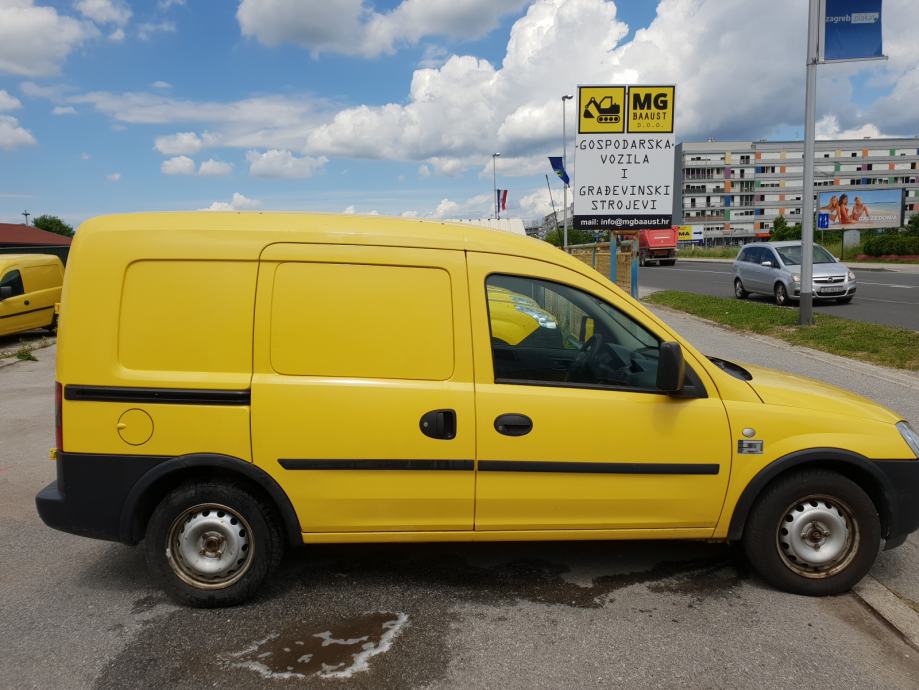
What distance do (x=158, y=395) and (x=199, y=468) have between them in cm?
40

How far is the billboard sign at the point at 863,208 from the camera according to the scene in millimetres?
50500

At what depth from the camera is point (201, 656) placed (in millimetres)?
3125

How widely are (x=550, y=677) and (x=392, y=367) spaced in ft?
4.90

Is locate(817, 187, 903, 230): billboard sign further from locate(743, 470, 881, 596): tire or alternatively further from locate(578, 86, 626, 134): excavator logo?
locate(743, 470, 881, 596): tire

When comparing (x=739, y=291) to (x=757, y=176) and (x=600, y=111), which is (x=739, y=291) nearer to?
(x=600, y=111)

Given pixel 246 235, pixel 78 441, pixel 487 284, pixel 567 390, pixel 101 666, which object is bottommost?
pixel 101 666

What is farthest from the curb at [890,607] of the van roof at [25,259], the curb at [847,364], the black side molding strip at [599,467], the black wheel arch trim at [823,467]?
the van roof at [25,259]

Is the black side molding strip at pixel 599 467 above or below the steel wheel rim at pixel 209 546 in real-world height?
above

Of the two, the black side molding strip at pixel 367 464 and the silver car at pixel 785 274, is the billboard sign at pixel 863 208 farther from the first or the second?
the black side molding strip at pixel 367 464

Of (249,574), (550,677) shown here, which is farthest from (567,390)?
(249,574)

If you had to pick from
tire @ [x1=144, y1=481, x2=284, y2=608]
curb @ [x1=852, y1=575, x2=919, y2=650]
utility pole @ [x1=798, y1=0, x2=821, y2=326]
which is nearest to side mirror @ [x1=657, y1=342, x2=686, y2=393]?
curb @ [x1=852, y1=575, x2=919, y2=650]

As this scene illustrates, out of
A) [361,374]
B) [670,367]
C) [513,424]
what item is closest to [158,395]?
[361,374]

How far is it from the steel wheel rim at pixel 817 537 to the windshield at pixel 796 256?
1771 centimetres

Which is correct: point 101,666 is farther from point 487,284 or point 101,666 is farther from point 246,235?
point 487,284
